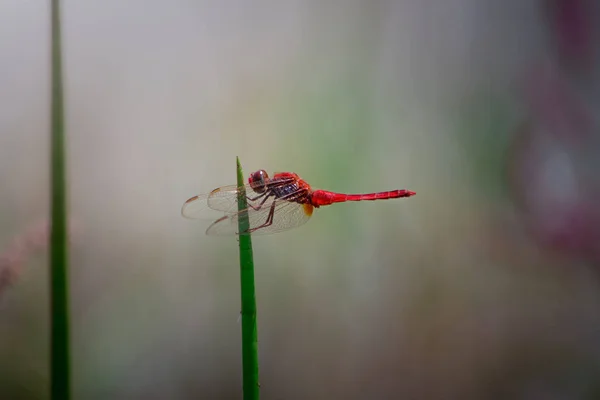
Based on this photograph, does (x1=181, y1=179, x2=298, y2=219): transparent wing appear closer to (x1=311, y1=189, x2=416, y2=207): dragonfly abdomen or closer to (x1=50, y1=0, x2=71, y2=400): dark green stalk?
(x1=311, y1=189, x2=416, y2=207): dragonfly abdomen

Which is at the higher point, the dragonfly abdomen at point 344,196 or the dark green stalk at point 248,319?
the dragonfly abdomen at point 344,196

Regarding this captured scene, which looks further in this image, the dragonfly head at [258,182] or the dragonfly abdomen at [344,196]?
Answer: the dragonfly abdomen at [344,196]

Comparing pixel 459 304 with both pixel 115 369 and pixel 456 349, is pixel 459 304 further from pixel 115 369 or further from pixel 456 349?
pixel 115 369

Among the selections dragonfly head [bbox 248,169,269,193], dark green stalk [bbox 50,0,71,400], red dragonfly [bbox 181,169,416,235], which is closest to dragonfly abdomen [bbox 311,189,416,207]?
red dragonfly [bbox 181,169,416,235]

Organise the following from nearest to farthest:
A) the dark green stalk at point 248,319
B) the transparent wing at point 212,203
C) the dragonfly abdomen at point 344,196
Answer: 1. the dark green stalk at point 248,319
2. the transparent wing at point 212,203
3. the dragonfly abdomen at point 344,196

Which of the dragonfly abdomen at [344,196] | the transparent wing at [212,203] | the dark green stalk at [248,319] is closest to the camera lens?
the dark green stalk at [248,319]

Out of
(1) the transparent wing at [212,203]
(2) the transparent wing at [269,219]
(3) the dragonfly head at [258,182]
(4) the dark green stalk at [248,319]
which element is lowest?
(4) the dark green stalk at [248,319]

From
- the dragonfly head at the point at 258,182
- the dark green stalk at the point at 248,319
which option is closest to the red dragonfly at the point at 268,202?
the dragonfly head at the point at 258,182

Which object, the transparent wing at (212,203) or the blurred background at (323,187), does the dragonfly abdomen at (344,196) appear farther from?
the transparent wing at (212,203)
